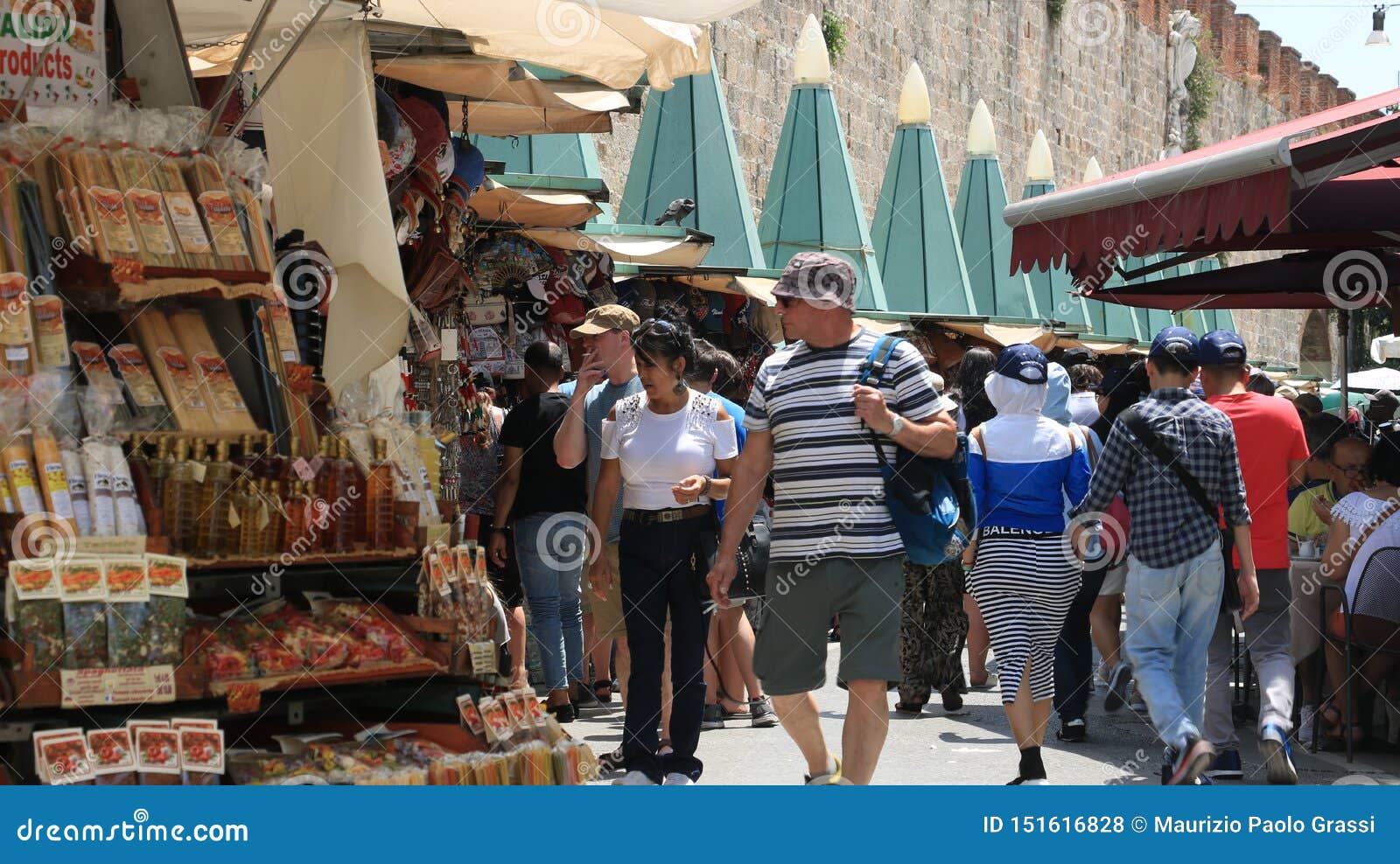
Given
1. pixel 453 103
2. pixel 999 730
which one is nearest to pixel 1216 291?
pixel 999 730

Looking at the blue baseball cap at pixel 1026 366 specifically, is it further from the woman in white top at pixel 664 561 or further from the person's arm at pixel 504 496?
the person's arm at pixel 504 496

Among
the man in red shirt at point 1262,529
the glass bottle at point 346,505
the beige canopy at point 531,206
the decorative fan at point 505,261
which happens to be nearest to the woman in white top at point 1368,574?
the man in red shirt at point 1262,529

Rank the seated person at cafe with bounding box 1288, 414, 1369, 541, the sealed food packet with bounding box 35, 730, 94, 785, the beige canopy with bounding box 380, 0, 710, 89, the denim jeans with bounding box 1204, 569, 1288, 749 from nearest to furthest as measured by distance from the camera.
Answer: the sealed food packet with bounding box 35, 730, 94, 785 → the beige canopy with bounding box 380, 0, 710, 89 → the denim jeans with bounding box 1204, 569, 1288, 749 → the seated person at cafe with bounding box 1288, 414, 1369, 541

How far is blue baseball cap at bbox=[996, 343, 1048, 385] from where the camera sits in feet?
19.0

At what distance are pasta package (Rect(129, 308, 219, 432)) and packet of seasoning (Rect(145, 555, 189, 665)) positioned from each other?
1.44 ft

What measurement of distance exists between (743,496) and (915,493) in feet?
1.70

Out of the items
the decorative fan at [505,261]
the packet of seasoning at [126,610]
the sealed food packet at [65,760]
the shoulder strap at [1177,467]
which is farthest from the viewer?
the decorative fan at [505,261]

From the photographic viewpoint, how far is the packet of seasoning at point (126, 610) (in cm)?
374

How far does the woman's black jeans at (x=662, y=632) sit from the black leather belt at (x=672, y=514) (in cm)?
1

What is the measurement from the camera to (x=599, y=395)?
627 centimetres

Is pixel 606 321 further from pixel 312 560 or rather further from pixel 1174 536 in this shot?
pixel 312 560

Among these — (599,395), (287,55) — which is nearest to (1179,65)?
(599,395)

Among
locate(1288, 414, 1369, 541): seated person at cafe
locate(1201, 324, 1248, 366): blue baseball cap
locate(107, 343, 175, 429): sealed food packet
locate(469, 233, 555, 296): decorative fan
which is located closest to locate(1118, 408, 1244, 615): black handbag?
locate(1201, 324, 1248, 366): blue baseball cap

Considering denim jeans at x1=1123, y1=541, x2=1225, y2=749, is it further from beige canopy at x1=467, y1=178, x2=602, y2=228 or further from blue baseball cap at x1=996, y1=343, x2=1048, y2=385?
beige canopy at x1=467, y1=178, x2=602, y2=228
